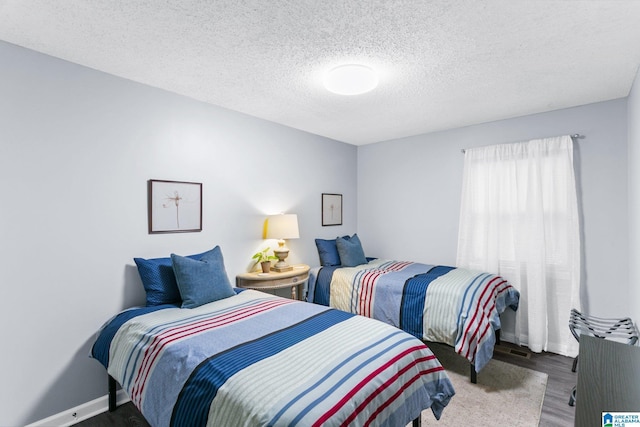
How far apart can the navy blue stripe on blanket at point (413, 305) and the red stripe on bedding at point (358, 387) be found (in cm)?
116

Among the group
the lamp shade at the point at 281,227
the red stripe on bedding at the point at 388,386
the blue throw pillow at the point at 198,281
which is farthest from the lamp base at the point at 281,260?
the red stripe on bedding at the point at 388,386

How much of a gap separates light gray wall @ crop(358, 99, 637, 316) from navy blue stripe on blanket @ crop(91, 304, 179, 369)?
10.7ft

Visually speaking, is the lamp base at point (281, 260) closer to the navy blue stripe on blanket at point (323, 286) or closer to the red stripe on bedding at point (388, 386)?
the navy blue stripe on blanket at point (323, 286)

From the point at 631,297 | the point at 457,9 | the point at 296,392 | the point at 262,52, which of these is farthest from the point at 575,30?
the point at 296,392

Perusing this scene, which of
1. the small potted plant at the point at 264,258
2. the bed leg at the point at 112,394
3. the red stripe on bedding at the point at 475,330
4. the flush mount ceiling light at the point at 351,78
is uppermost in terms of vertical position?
the flush mount ceiling light at the point at 351,78

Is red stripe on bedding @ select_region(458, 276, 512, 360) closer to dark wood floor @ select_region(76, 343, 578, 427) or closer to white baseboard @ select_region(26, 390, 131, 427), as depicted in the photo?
dark wood floor @ select_region(76, 343, 578, 427)

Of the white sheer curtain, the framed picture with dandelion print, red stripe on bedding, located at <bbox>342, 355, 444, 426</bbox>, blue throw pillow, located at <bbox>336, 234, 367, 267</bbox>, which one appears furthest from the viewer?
blue throw pillow, located at <bbox>336, 234, 367, 267</bbox>

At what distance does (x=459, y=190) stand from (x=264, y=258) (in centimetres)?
259

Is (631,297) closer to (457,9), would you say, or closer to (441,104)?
(441,104)

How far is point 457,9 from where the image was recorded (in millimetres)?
1674

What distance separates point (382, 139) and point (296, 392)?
3.94 m

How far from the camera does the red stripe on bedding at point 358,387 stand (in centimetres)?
122

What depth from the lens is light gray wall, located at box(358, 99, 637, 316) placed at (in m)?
2.99

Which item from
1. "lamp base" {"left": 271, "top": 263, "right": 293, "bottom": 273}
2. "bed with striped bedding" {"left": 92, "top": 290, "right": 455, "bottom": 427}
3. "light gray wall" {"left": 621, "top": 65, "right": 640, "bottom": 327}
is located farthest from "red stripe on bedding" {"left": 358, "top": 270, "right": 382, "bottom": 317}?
"light gray wall" {"left": 621, "top": 65, "right": 640, "bottom": 327}
